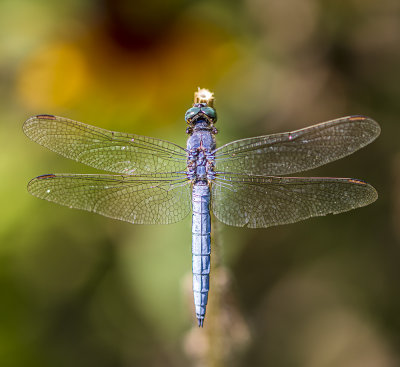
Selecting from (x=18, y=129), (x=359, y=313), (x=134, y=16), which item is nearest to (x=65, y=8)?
(x=134, y=16)

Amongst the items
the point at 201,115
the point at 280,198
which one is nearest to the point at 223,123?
the point at 201,115

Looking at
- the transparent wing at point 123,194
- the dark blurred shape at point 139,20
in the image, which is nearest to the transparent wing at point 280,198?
the transparent wing at point 123,194

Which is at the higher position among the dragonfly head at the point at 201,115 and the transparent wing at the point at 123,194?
the dragonfly head at the point at 201,115

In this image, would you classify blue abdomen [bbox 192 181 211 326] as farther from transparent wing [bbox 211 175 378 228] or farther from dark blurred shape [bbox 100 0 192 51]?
dark blurred shape [bbox 100 0 192 51]

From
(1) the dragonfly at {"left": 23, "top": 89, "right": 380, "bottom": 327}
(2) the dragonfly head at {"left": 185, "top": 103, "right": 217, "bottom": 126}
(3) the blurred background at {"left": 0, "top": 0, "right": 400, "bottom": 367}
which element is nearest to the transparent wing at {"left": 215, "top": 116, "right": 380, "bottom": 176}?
(1) the dragonfly at {"left": 23, "top": 89, "right": 380, "bottom": 327}

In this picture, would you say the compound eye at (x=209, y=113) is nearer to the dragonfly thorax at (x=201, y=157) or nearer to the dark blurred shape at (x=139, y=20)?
the dragonfly thorax at (x=201, y=157)

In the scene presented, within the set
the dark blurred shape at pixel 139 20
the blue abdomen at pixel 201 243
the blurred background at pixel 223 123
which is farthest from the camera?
the dark blurred shape at pixel 139 20

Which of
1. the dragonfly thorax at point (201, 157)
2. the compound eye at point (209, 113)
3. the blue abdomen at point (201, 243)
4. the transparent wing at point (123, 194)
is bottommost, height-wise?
the blue abdomen at point (201, 243)
